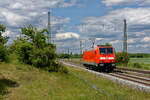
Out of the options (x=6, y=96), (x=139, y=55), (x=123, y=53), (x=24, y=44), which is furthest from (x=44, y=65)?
Result: (x=139, y=55)

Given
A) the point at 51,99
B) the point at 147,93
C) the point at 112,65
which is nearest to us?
the point at 51,99

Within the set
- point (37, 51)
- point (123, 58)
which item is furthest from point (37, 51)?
point (123, 58)

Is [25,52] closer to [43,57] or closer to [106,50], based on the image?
[43,57]

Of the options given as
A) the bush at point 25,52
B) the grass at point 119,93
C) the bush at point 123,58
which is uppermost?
the bush at point 25,52

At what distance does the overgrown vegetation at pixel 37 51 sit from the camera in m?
19.7

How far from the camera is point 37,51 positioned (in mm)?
19625

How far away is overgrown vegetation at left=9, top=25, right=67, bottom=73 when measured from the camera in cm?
1969

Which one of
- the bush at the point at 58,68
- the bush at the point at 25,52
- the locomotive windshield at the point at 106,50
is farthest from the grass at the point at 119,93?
the locomotive windshield at the point at 106,50

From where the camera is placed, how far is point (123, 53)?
120 ft

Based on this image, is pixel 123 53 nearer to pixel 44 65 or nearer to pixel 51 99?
pixel 44 65

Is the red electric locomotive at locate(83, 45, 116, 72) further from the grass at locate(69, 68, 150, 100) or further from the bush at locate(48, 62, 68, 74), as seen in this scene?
the grass at locate(69, 68, 150, 100)

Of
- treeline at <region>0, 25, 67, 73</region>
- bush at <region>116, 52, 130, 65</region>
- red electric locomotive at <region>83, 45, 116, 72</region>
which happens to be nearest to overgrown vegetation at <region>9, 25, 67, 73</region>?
treeline at <region>0, 25, 67, 73</region>

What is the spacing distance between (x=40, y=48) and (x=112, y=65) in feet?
31.0

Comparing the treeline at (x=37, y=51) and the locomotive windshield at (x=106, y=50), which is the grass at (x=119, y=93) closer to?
Result: the treeline at (x=37, y=51)
